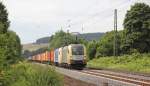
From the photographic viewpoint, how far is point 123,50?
283 feet

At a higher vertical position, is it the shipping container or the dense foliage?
the dense foliage

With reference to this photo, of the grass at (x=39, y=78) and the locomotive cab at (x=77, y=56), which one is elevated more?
the locomotive cab at (x=77, y=56)

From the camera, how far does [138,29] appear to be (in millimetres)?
83125

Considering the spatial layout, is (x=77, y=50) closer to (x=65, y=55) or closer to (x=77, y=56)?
(x=77, y=56)

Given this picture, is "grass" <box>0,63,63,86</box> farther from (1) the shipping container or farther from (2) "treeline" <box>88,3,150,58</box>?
(2) "treeline" <box>88,3,150,58</box>

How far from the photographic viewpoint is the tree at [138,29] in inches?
3201

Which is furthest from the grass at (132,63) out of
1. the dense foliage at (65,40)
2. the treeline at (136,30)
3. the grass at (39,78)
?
the dense foliage at (65,40)

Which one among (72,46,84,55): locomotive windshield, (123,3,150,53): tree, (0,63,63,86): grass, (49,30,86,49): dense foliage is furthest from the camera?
(49,30,86,49): dense foliage

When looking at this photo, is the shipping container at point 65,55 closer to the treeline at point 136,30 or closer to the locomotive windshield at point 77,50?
the locomotive windshield at point 77,50

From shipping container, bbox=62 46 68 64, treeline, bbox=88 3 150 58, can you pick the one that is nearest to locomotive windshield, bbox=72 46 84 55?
shipping container, bbox=62 46 68 64

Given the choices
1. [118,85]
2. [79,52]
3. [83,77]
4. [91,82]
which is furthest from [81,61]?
[118,85]

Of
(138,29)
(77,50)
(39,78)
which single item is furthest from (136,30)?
(39,78)

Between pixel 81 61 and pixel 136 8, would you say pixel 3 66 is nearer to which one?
pixel 81 61

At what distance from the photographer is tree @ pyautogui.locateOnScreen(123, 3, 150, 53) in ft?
267
